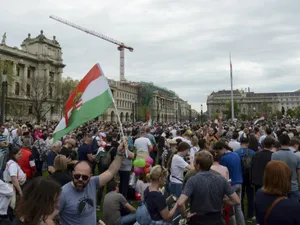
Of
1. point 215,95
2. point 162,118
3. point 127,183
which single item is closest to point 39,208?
point 127,183

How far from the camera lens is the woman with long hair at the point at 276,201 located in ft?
8.54

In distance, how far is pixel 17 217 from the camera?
7.17ft

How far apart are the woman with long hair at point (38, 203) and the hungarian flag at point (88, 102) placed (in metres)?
1.95

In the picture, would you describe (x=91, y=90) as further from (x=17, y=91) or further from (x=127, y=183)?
(x=17, y=91)

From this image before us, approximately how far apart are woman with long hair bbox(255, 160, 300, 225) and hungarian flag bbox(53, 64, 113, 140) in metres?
2.45

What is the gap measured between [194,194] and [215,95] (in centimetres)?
16394

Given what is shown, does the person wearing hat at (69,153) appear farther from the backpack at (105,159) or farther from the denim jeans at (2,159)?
the denim jeans at (2,159)

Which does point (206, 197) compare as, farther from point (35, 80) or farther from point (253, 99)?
point (253, 99)

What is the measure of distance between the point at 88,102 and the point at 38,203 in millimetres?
2418

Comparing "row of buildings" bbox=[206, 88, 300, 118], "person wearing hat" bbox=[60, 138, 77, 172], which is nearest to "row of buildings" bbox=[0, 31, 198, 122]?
"person wearing hat" bbox=[60, 138, 77, 172]

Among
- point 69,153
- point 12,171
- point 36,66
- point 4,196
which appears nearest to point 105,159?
point 69,153

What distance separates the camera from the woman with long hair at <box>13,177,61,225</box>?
2131 millimetres

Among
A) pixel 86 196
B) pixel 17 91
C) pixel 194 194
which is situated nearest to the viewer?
pixel 86 196

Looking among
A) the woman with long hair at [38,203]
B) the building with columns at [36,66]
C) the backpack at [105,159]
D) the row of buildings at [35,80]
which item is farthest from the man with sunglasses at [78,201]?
the building with columns at [36,66]
